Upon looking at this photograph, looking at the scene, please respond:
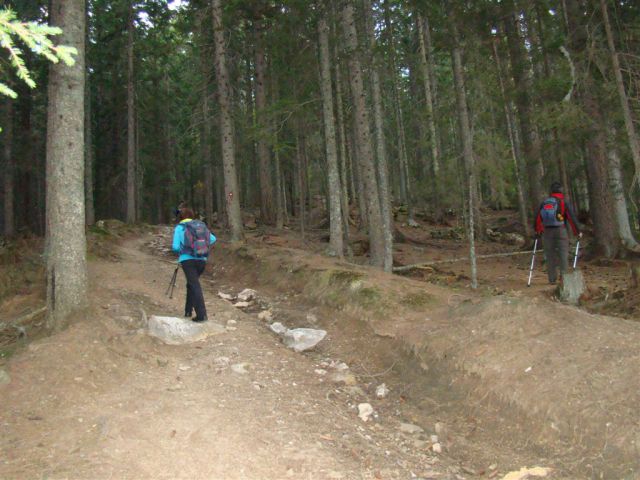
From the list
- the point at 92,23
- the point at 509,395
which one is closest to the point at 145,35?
the point at 92,23

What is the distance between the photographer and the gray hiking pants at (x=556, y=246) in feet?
32.6

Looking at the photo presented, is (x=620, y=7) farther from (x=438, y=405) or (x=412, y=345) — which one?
(x=438, y=405)

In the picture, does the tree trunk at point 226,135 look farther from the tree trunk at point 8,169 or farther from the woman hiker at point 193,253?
the tree trunk at point 8,169

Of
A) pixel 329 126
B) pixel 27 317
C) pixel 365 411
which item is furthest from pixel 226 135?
pixel 365 411

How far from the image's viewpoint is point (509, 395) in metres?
5.05

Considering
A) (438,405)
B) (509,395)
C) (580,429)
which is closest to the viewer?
(580,429)

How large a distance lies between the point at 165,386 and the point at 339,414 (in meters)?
2.00

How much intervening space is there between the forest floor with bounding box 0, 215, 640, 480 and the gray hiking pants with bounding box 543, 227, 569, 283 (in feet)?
5.88

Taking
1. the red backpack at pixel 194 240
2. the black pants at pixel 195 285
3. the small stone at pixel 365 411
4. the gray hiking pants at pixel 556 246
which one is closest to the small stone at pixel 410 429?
the small stone at pixel 365 411

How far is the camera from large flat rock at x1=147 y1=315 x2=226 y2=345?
272 inches

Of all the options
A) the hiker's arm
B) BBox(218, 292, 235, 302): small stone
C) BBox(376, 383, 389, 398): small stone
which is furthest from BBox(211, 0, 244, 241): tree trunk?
BBox(376, 383, 389, 398): small stone

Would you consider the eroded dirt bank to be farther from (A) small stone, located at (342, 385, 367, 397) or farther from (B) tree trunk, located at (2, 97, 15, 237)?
(B) tree trunk, located at (2, 97, 15, 237)

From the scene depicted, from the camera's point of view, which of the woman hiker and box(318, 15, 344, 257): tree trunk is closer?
the woman hiker

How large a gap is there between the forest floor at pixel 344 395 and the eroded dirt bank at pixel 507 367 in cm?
2
